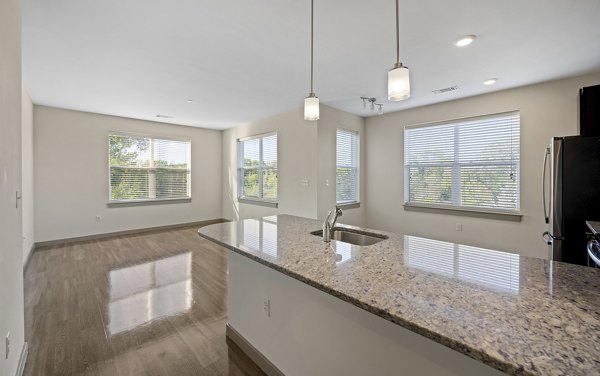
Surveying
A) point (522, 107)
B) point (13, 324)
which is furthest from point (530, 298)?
point (522, 107)

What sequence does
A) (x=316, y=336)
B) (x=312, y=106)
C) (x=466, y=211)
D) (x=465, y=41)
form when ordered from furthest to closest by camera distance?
1. (x=466, y=211)
2. (x=465, y=41)
3. (x=312, y=106)
4. (x=316, y=336)

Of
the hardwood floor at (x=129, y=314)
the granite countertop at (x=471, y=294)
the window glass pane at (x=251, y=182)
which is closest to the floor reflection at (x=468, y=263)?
the granite countertop at (x=471, y=294)

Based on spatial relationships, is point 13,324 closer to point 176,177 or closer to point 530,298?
point 530,298

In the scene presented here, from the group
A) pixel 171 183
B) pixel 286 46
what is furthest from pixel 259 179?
pixel 286 46

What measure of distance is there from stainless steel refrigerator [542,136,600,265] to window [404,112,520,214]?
1.37m

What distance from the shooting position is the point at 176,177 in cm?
642

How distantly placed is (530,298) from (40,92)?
19.5 feet

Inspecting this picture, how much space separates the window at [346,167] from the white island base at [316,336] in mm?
3323

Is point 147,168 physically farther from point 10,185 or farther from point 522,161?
point 522,161

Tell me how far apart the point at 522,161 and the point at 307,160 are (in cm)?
322

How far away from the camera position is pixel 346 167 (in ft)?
17.5

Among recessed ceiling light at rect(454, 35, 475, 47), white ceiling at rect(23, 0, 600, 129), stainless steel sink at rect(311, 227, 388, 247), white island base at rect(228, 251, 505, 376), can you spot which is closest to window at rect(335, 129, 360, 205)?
white ceiling at rect(23, 0, 600, 129)

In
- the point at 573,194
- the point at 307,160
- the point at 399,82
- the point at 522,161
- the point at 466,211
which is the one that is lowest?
the point at 466,211

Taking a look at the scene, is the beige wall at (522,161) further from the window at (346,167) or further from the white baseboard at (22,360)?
the white baseboard at (22,360)
